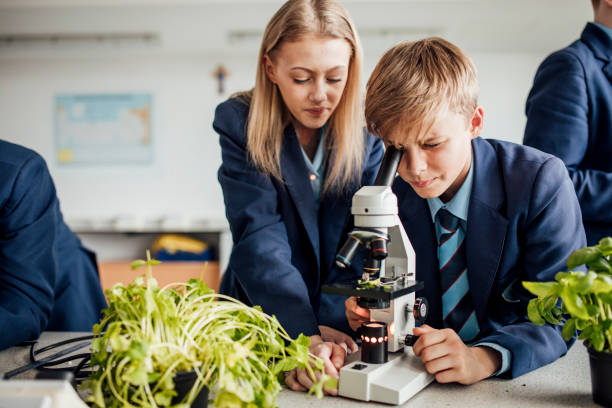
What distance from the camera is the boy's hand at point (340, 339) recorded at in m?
1.16

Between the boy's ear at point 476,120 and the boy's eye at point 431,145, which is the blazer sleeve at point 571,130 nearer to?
the boy's ear at point 476,120

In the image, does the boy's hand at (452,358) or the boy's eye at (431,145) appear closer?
the boy's hand at (452,358)

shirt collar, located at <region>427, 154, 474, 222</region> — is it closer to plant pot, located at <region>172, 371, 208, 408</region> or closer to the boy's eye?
the boy's eye

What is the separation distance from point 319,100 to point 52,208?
0.82 m

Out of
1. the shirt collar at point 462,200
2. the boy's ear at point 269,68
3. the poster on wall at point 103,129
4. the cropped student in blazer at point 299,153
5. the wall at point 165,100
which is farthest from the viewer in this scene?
the poster on wall at point 103,129

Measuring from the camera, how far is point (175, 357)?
0.78 meters

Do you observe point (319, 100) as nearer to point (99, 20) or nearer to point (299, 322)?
point (299, 322)

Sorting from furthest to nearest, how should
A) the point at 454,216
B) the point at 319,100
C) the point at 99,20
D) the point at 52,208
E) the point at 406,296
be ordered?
1. the point at 99,20
2. the point at 52,208
3. the point at 319,100
4. the point at 454,216
5. the point at 406,296

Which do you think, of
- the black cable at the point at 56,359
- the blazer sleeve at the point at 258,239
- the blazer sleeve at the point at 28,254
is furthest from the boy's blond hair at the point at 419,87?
the blazer sleeve at the point at 28,254

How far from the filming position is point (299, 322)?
123 centimetres

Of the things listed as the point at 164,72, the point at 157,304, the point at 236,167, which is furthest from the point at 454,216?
the point at 164,72

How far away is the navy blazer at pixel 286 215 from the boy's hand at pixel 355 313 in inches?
7.9

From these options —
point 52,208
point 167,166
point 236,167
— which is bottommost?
point 167,166

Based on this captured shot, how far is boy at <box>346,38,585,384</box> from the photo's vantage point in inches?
44.8
